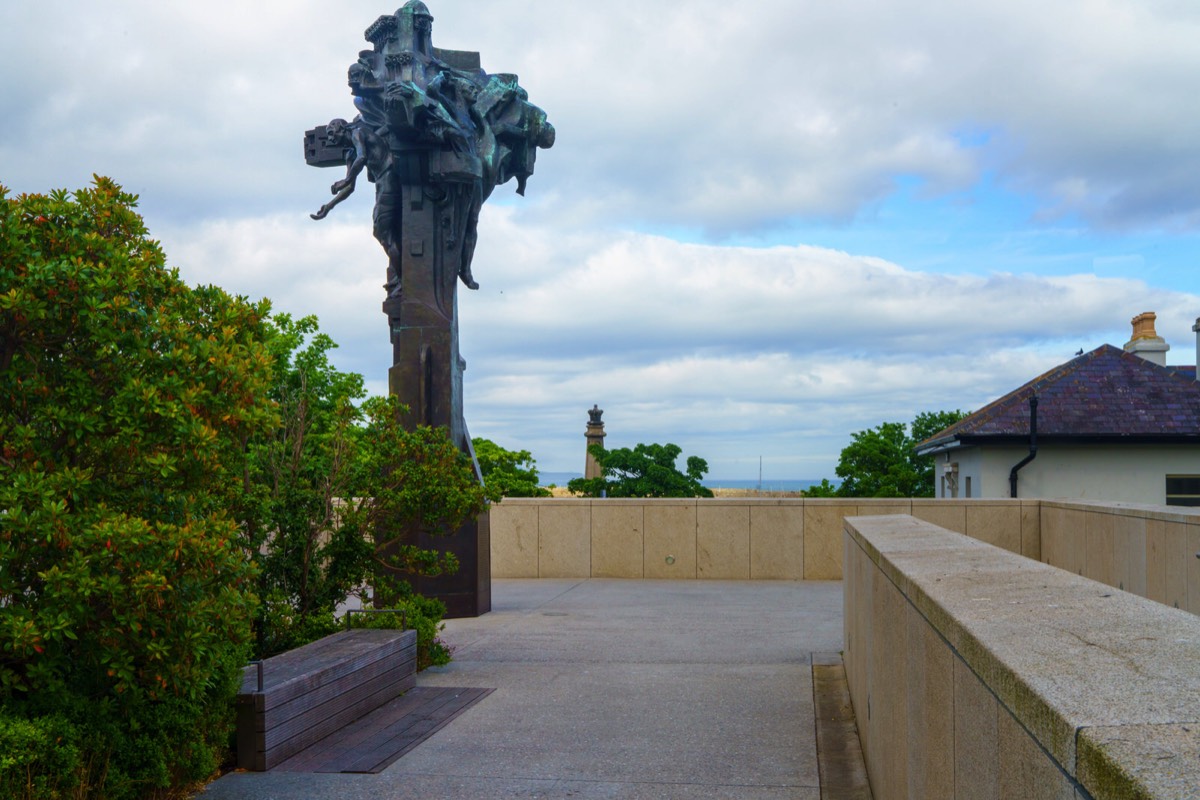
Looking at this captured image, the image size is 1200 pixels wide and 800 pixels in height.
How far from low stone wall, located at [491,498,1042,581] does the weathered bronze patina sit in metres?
5.48

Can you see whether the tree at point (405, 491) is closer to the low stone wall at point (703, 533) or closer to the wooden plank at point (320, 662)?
the wooden plank at point (320, 662)

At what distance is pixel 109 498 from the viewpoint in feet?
19.8

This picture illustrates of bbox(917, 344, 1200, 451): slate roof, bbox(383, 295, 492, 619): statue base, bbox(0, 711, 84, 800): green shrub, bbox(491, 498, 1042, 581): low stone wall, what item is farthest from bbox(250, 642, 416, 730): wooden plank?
bbox(917, 344, 1200, 451): slate roof

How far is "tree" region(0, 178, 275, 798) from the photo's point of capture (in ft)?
18.2

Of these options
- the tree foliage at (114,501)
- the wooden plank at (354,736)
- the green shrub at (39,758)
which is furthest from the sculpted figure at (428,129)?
the green shrub at (39,758)

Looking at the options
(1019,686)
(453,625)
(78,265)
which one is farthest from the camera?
(453,625)

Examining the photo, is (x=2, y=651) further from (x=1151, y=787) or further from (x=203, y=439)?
(x=1151, y=787)

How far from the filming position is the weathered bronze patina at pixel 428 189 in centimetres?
1448

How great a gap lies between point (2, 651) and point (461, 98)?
1057cm

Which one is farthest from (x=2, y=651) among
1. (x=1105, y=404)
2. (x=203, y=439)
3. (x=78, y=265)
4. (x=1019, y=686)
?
(x=1105, y=404)

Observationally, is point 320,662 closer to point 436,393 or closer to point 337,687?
point 337,687

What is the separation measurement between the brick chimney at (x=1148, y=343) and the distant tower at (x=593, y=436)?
19190 mm

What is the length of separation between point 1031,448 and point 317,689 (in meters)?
25.0

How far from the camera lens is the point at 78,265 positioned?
5.94 metres
